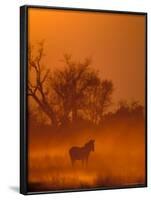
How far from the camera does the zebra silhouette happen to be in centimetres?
602

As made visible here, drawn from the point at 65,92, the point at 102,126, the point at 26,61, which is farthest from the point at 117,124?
the point at 26,61

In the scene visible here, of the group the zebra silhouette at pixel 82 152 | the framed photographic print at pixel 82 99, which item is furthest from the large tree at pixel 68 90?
the zebra silhouette at pixel 82 152

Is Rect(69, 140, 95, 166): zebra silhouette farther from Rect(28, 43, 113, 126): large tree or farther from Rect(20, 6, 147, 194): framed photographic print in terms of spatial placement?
Rect(28, 43, 113, 126): large tree

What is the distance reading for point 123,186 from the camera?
6.20 m

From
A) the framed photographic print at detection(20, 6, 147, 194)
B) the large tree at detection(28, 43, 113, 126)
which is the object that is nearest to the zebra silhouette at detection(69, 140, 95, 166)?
the framed photographic print at detection(20, 6, 147, 194)

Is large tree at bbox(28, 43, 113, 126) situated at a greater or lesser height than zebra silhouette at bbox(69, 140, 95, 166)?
greater

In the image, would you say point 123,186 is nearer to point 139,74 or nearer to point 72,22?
point 139,74

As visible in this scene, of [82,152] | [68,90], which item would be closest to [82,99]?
[68,90]

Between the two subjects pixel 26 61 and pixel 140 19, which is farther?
pixel 140 19

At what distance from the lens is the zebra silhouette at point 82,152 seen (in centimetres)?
602

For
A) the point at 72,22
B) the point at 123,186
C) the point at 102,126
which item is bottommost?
the point at 123,186

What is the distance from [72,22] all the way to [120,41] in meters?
0.45

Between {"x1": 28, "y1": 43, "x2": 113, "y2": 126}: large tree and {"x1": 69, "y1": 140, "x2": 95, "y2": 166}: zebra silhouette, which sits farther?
{"x1": 69, "y1": 140, "x2": 95, "y2": 166}: zebra silhouette

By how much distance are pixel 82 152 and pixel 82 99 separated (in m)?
0.41
